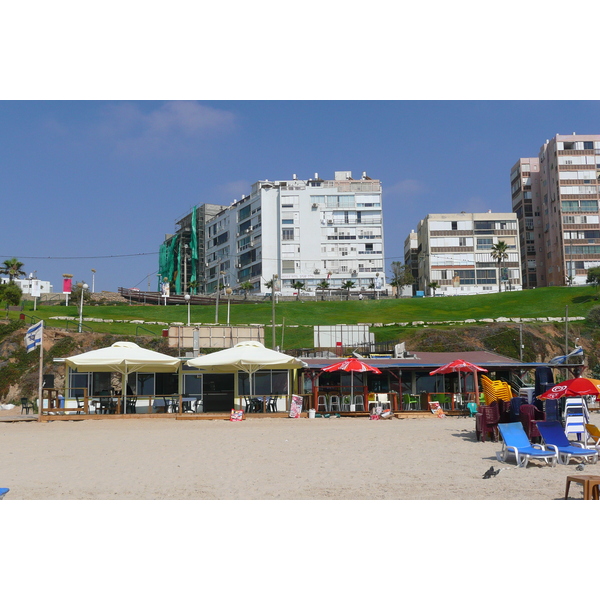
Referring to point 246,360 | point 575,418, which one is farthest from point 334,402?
point 575,418

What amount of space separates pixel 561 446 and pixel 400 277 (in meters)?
87.6

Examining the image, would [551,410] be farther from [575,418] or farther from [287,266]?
[287,266]

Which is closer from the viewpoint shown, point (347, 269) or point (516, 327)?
point (516, 327)

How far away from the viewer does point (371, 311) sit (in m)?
72.6

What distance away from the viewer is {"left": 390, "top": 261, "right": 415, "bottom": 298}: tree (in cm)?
9638

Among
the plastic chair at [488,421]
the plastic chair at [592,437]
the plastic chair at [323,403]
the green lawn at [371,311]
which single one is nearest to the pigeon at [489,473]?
the plastic chair at [592,437]

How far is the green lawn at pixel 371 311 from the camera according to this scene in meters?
63.9

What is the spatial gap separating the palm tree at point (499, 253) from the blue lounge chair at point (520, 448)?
84.8 m

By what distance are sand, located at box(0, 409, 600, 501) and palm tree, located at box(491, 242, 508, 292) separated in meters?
79.4

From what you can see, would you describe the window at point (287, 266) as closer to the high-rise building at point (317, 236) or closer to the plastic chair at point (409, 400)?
the high-rise building at point (317, 236)
